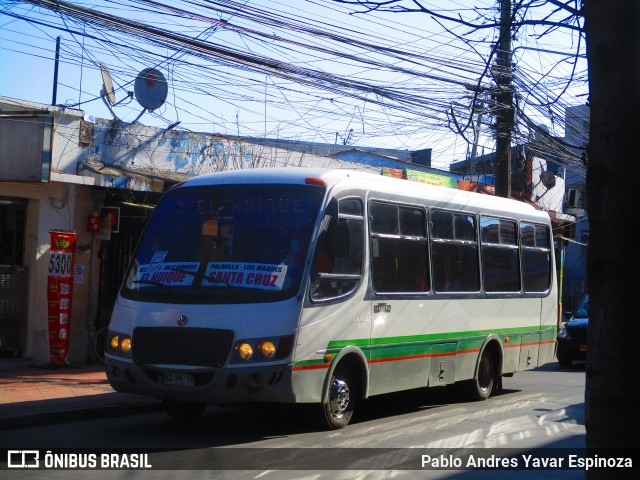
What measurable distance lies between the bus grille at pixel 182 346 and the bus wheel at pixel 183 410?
139 centimetres

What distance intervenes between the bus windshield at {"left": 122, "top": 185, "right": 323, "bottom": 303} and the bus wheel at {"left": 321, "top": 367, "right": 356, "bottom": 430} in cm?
138

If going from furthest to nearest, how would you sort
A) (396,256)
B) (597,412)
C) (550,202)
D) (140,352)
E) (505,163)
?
(550,202) < (505,163) < (396,256) < (140,352) < (597,412)

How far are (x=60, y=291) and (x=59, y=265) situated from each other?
43cm

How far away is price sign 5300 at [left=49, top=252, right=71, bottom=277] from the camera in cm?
1334

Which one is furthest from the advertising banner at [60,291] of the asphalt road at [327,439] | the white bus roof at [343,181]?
the white bus roof at [343,181]

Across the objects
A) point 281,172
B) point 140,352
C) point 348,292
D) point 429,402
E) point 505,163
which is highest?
point 505,163

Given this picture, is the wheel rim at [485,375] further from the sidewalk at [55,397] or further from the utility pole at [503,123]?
the utility pole at [503,123]

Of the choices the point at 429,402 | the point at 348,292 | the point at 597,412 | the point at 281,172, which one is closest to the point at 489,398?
the point at 429,402

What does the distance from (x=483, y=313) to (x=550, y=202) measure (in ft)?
53.6

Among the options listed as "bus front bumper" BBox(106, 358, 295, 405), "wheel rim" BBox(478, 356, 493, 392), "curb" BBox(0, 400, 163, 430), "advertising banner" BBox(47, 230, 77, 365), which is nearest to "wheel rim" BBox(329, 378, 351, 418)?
"bus front bumper" BBox(106, 358, 295, 405)

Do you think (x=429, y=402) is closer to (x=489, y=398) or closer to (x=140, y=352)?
(x=489, y=398)

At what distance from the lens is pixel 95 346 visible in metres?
13.0

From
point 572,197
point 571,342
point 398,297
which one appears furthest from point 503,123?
point 572,197

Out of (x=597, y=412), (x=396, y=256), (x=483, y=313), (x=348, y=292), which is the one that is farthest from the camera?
(x=483, y=313)
